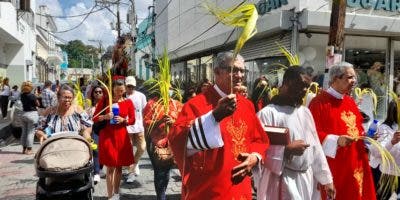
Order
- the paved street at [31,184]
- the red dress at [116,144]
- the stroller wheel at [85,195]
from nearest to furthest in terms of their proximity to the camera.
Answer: the stroller wheel at [85,195] < the red dress at [116,144] < the paved street at [31,184]

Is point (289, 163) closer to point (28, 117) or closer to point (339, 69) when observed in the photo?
point (339, 69)

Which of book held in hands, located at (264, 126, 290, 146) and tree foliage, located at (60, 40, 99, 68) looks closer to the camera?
book held in hands, located at (264, 126, 290, 146)

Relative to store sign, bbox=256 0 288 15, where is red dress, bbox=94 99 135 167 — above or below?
below

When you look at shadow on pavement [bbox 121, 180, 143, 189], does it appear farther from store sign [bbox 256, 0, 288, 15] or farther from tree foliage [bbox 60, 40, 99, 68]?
tree foliage [bbox 60, 40, 99, 68]

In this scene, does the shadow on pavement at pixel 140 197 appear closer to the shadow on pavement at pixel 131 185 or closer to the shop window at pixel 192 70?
the shadow on pavement at pixel 131 185

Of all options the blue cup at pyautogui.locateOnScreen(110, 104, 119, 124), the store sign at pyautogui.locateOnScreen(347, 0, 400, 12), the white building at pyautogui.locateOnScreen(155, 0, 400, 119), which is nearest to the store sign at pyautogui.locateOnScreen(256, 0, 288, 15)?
the white building at pyautogui.locateOnScreen(155, 0, 400, 119)

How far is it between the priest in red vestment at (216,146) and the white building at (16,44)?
68.6 feet

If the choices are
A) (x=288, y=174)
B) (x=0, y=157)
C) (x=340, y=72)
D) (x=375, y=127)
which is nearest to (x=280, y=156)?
(x=288, y=174)

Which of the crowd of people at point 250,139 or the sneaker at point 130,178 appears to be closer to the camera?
the crowd of people at point 250,139

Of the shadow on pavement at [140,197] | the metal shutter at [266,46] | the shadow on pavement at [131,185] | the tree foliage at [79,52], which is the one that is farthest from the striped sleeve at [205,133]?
the tree foliage at [79,52]

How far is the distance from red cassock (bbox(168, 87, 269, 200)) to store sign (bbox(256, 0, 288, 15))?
10.5 metres

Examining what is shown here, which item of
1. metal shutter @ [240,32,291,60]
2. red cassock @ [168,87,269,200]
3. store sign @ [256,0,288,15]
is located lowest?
red cassock @ [168,87,269,200]

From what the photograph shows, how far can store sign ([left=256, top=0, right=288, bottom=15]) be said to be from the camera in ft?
A: 44.4

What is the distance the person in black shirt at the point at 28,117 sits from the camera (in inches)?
429
